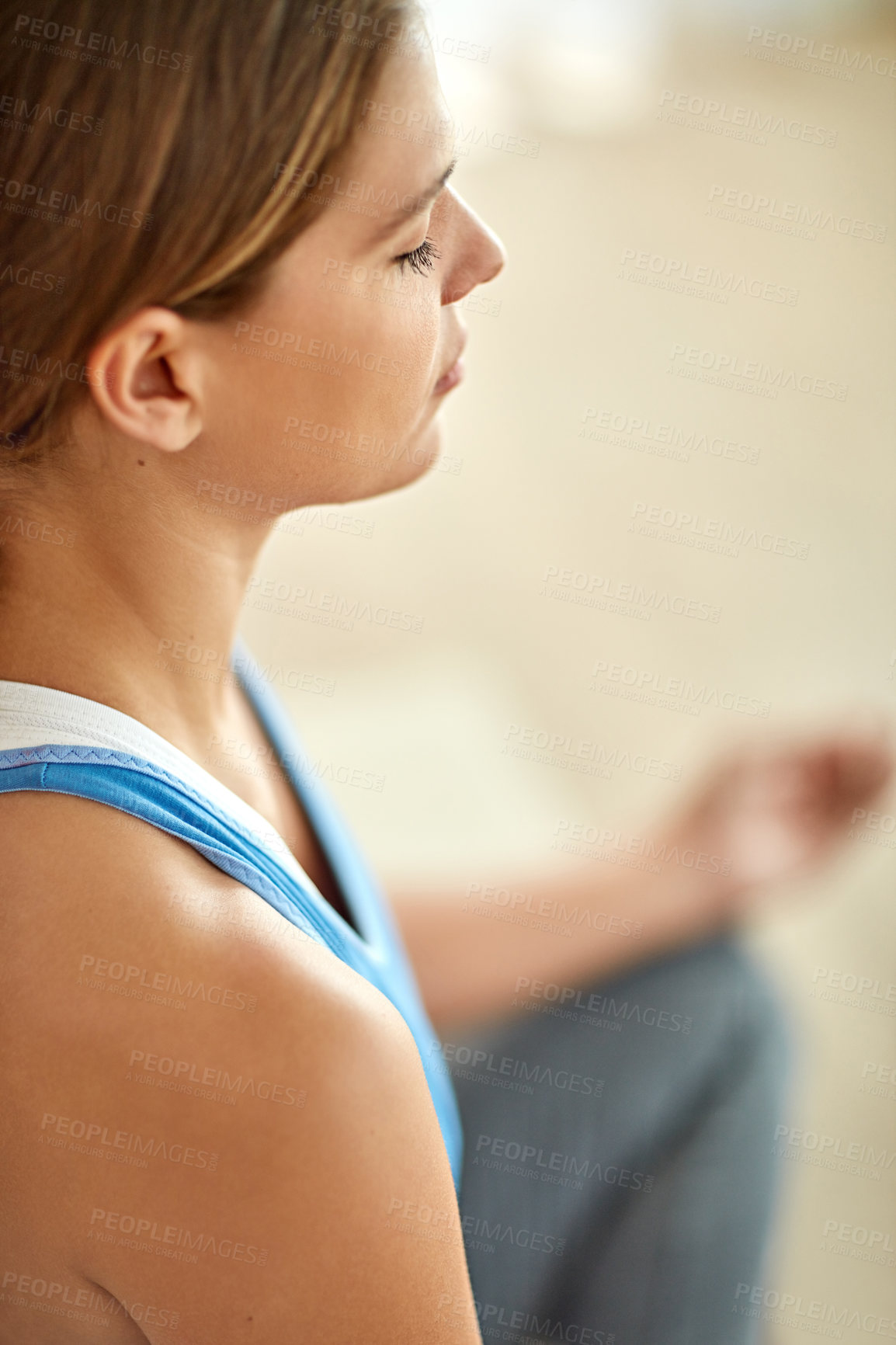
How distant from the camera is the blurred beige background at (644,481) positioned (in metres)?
1.72

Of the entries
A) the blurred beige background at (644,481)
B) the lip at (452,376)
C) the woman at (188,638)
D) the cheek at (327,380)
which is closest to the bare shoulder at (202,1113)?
the woman at (188,638)

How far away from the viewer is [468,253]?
2.07 ft

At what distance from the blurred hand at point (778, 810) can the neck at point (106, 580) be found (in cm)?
65

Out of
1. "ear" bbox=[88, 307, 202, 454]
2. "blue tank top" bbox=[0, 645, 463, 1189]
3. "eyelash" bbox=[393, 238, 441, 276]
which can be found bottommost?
"blue tank top" bbox=[0, 645, 463, 1189]

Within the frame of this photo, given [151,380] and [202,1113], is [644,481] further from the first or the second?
[202,1113]

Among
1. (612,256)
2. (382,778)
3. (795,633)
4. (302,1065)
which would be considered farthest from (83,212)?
(612,256)

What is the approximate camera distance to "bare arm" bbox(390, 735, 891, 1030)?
1.01 metres

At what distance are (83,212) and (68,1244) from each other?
48 cm

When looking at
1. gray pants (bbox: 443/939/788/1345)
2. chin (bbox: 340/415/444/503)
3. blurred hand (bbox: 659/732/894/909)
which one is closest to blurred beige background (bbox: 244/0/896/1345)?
blurred hand (bbox: 659/732/894/909)

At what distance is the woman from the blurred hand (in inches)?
22.6

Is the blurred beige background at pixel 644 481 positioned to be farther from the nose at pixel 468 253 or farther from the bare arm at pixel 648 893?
the nose at pixel 468 253

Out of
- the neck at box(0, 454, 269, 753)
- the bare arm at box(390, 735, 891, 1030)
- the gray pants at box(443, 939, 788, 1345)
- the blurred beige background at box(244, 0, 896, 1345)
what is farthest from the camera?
the blurred beige background at box(244, 0, 896, 1345)

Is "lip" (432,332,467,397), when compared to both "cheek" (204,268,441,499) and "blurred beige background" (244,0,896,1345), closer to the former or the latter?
"cheek" (204,268,441,499)

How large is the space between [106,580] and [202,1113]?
0.95 feet
